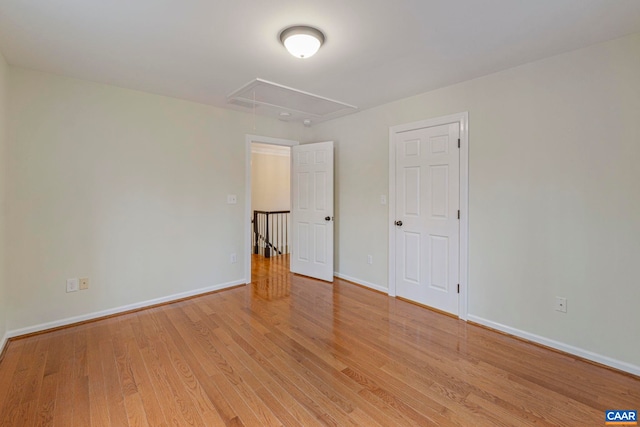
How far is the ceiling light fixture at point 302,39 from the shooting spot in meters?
2.01

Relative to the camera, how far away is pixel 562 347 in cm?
240

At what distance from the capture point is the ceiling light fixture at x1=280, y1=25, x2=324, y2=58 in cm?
201

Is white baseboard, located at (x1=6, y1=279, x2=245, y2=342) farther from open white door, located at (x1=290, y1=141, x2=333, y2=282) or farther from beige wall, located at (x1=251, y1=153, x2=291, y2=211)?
beige wall, located at (x1=251, y1=153, x2=291, y2=211)

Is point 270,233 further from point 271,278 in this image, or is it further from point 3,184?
point 3,184

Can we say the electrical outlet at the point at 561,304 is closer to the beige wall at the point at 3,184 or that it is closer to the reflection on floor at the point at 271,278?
the reflection on floor at the point at 271,278

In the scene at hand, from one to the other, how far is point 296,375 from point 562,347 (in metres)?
2.14

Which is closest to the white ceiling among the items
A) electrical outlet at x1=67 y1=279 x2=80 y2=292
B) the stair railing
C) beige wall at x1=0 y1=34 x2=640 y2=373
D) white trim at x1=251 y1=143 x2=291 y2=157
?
beige wall at x1=0 y1=34 x2=640 y2=373

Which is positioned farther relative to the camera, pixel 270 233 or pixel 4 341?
pixel 270 233

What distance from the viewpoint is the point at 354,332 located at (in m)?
2.71

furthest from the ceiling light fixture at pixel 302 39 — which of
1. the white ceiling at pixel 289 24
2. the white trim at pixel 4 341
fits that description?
the white trim at pixel 4 341

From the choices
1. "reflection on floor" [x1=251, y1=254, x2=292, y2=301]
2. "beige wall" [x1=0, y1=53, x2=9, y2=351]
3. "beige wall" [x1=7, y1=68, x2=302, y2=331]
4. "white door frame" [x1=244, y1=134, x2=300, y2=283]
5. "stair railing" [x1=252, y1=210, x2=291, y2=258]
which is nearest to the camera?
"beige wall" [x1=0, y1=53, x2=9, y2=351]

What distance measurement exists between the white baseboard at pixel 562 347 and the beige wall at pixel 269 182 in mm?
4991

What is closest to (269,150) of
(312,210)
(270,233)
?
(270,233)

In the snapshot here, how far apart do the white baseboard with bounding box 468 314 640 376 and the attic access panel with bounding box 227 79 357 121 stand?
2831mm
